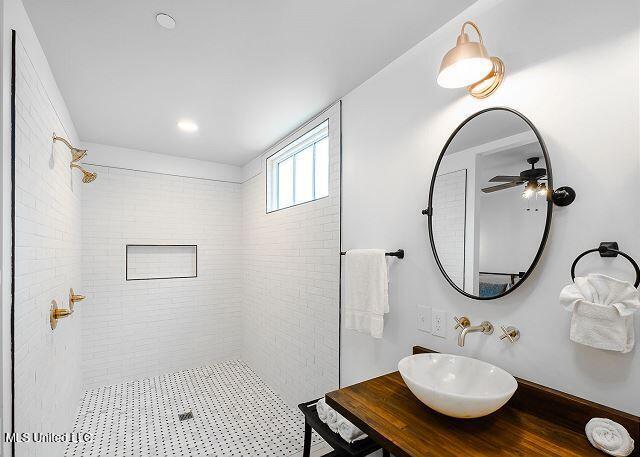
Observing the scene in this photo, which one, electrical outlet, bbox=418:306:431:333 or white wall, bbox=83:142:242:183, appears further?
Result: white wall, bbox=83:142:242:183

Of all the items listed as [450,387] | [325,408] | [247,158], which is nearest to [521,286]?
[450,387]

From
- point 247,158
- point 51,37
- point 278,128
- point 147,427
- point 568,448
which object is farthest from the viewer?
point 247,158

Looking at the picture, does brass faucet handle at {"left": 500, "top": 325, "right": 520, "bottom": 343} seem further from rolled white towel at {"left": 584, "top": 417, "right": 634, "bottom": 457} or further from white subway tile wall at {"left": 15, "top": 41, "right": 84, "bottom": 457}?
white subway tile wall at {"left": 15, "top": 41, "right": 84, "bottom": 457}

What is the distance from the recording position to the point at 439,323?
150 cm

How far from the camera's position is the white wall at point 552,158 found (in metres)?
0.96

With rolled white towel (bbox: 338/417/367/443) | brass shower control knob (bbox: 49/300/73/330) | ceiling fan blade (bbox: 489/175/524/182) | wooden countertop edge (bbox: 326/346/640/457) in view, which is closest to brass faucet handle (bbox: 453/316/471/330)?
wooden countertop edge (bbox: 326/346/640/457)

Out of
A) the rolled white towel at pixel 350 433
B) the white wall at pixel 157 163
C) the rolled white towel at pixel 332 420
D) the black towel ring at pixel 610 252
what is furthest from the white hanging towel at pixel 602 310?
the white wall at pixel 157 163

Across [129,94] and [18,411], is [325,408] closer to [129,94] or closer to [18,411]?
[18,411]

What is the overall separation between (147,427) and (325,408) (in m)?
1.73

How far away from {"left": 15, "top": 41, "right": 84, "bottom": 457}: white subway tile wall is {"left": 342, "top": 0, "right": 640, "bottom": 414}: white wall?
5.72 feet

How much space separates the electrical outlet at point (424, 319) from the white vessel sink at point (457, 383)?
196 millimetres

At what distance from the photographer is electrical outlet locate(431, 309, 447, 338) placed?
148 centimetres

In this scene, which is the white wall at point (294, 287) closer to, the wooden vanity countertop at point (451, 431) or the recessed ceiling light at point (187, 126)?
the recessed ceiling light at point (187, 126)

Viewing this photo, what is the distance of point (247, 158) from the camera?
378 cm
